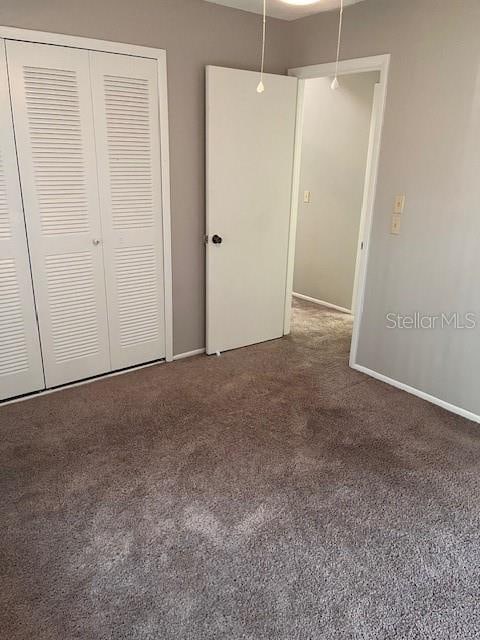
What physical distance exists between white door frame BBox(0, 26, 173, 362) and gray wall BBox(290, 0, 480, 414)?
120cm

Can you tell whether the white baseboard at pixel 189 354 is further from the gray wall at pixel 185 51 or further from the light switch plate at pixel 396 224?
the light switch plate at pixel 396 224

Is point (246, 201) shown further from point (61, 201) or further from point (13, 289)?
point (13, 289)

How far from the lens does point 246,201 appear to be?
3424 mm

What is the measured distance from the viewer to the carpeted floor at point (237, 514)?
5.21ft

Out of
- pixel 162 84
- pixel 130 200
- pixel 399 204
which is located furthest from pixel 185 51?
pixel 399 204

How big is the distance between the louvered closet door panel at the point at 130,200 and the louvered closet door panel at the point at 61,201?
7cm

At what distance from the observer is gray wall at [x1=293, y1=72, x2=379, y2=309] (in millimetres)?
4316

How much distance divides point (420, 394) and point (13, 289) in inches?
104

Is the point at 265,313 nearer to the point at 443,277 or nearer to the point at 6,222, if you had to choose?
the point at 443,277

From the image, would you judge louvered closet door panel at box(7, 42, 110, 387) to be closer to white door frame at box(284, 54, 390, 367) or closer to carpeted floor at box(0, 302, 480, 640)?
carpeted floor at box(0, 302, 480, 640)

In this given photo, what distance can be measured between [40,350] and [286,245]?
203cm

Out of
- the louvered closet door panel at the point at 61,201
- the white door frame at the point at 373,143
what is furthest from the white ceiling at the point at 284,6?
the louvered closet door panel at the point at 61,201

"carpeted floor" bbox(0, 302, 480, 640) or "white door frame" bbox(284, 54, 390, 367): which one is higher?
"white door frame" bbox(284, 54, 390, 367)

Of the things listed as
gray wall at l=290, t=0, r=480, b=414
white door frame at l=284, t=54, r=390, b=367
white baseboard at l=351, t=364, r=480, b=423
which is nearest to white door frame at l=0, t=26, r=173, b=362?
white door frame at l=284, t=54, r=390, b=367
